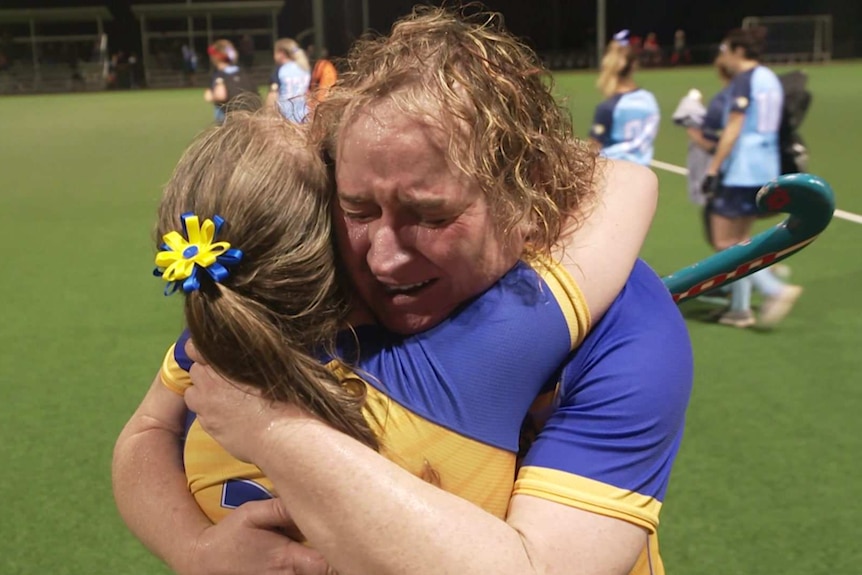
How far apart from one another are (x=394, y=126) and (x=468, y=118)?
0.10 metres

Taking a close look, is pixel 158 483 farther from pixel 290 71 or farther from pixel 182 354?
pixel 290 71

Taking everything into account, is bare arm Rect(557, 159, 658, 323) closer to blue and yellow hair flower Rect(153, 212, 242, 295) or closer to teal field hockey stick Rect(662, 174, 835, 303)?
teal field hockey stick Rect(662, 174, 835, 303)

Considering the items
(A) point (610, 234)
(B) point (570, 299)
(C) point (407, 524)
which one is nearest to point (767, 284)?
(A) point (610, 234)

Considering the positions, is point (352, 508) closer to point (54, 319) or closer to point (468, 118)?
point (468, 118)

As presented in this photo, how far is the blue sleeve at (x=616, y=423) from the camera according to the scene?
3.92ft

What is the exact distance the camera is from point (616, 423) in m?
1.22

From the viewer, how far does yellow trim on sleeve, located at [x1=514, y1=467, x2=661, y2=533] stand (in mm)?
1176

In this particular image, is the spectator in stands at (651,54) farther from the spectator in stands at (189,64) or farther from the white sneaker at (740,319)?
the white sneaker at (740,319)

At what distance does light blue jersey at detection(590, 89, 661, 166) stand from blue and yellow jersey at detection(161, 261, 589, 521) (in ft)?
17.8

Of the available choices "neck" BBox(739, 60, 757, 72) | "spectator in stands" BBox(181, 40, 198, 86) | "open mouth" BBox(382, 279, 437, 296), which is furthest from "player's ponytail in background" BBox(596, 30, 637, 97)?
"spectator in stands" BBox(181, 40, 198, 86)

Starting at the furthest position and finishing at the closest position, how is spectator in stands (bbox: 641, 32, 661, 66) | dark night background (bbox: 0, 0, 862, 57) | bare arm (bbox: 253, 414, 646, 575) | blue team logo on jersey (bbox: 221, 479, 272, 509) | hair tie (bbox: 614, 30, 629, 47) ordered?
dark night background (bbox: 0, 0, 862, 57)
spectator in stands (bbox: 641, 32, 661, 66)
hair tie (bbox: 614, 30, 629, 47)
blue team logo on jersey (bbox: 221, 479, 272, 509)
bare arm (bbox: 253, 414, 646, 575)

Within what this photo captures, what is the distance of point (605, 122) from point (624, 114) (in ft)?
0.54

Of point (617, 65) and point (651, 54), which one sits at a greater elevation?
point (617, 65)

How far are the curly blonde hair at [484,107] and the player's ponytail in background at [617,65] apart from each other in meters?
5.50
